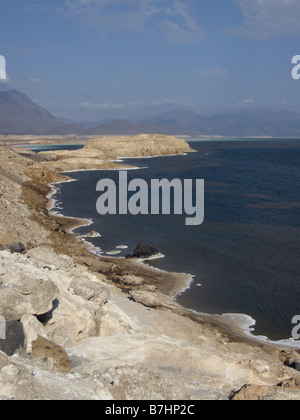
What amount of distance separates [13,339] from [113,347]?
2.67 meters

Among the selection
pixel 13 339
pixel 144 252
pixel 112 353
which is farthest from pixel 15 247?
pixel 112 353

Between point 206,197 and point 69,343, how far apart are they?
34.1 m

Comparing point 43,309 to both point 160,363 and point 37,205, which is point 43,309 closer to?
point 160,363

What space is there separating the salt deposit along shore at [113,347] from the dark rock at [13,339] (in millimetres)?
22

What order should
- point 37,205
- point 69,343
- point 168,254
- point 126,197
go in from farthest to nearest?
point 126,197
point 37,205
point 168,254
point 69,343

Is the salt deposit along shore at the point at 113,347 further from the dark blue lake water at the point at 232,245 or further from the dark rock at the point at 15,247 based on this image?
the dark blue lake water at the point at 232,245

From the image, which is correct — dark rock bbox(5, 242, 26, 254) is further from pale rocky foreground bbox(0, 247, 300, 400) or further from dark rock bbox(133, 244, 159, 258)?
dark rock bbox(133, 244, 159, 258)

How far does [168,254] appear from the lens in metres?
23.4

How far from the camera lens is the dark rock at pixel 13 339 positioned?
915 cm

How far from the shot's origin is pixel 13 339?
9.37 meters

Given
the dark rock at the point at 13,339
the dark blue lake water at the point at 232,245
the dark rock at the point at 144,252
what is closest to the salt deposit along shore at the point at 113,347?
the dark rock at the point at 13,339

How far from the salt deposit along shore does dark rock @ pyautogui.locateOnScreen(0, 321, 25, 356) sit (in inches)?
0.9

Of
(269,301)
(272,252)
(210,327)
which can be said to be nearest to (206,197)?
(272,252)

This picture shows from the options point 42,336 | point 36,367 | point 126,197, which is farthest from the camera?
point 126,197
